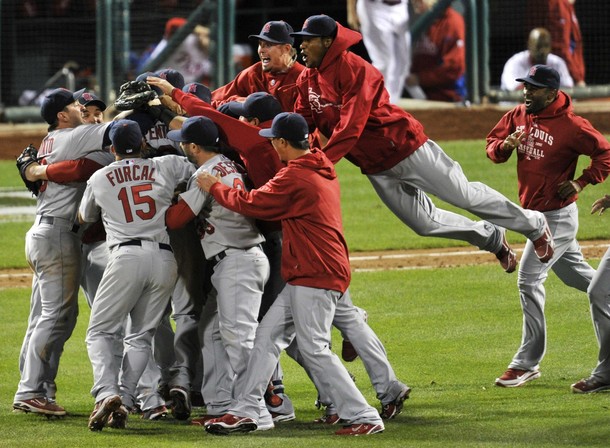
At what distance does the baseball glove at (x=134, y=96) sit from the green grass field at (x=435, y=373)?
1.88m

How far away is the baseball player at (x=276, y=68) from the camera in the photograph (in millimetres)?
8125

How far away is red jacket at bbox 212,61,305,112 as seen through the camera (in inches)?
325

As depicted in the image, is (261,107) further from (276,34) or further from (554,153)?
(554,153)

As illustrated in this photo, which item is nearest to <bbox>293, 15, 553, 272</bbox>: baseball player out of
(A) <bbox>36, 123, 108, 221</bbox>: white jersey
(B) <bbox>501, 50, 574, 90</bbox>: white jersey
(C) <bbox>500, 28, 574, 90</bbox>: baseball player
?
(A) <bbox>36, 123, 108, 221</bbox>: white jersey

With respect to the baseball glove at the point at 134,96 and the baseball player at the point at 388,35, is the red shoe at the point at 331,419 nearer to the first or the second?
the baseball glove at the point at 134,96

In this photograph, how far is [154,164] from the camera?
7270 mm

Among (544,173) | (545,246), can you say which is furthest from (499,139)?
(545,246)

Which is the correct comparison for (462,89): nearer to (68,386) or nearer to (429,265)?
(429,265)

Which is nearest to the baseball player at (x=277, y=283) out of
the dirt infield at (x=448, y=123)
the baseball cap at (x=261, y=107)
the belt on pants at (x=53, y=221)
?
the baseball cap at (x=261, y=107)

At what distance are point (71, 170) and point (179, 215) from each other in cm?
90

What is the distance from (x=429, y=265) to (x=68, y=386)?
4.87m

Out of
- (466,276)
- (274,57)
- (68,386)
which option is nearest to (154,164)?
(274,57)

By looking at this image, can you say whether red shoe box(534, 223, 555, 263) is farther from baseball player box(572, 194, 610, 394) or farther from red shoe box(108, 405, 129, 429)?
red shoe box(108, 405, 129, 429)

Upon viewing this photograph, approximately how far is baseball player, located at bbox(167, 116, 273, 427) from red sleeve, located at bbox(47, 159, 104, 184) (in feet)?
2.20
